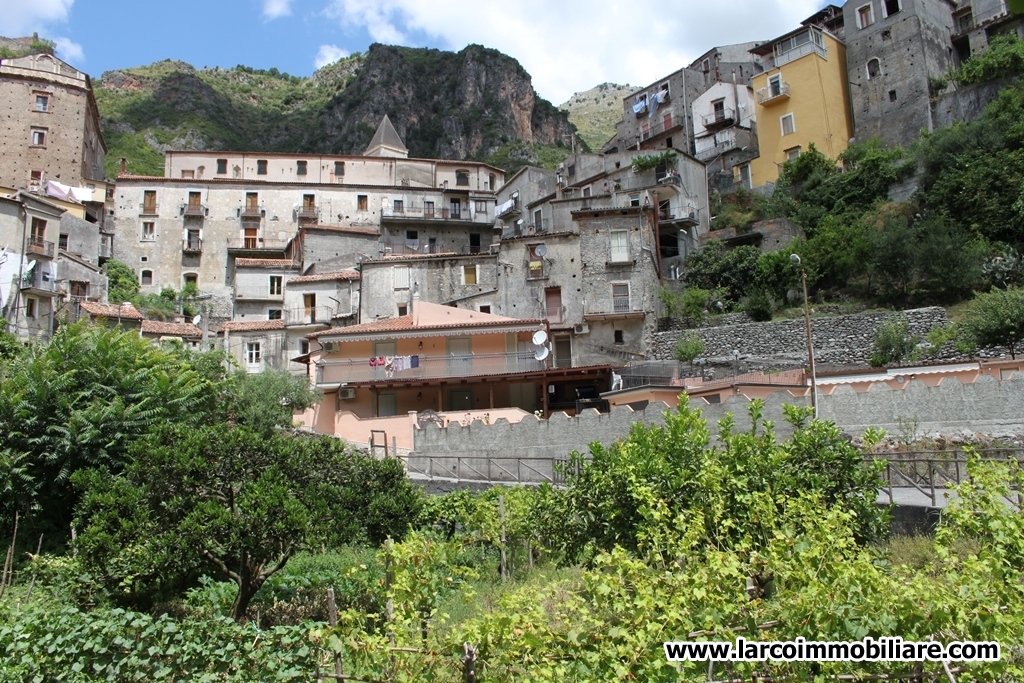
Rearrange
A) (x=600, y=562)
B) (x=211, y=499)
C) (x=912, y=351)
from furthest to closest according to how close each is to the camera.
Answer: (x=912, y=351) → (x=211, y=499) → (x=600, y=562)

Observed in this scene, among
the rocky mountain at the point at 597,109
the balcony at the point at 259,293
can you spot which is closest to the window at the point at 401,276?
A: the balcony at the point at 259,293

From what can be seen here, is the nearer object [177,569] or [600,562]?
[600,562]

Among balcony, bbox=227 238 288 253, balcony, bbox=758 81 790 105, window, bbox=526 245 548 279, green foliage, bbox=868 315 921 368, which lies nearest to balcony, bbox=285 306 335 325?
window, bbox=526 245 548 279

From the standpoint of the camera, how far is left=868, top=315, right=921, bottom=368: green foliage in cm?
2988

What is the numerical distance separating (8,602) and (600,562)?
10.6 metres

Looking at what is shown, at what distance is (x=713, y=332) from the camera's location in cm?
3544

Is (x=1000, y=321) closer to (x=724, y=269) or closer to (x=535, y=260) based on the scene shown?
(x=724, y=269)

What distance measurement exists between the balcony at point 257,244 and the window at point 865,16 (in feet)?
132

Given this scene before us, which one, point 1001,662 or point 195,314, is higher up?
point 195,314

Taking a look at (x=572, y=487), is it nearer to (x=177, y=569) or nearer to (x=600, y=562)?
(x=600, y=562)

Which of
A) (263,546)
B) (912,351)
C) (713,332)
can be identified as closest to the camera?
(263,546)

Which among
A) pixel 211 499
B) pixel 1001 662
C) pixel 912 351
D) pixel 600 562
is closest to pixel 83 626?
pixel 211 499

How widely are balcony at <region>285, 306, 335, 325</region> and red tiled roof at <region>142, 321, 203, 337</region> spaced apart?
4948 millimetres

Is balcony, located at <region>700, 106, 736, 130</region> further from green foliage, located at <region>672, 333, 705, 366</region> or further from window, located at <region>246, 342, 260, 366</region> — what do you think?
window, located at <region>246, 342, 260, 366</region>
